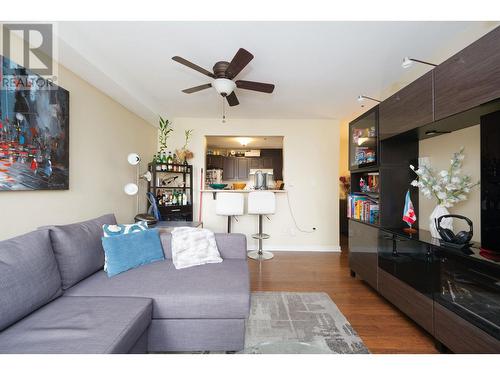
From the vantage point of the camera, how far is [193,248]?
181cm

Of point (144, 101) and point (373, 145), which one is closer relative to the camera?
point (373, 145)

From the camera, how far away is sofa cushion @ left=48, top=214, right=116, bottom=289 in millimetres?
A: 1323

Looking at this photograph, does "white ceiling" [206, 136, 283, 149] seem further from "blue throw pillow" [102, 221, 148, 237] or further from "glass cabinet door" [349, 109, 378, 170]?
"blue throw pillow" [102, 221, 148, 237]

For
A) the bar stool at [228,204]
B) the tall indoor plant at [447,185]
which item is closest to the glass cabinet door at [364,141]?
the tall indoor plant at [447,185]

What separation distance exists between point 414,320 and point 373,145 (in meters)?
1.61

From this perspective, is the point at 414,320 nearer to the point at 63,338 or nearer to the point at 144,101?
the point at 63,338

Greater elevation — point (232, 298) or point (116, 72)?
point (116, 72)

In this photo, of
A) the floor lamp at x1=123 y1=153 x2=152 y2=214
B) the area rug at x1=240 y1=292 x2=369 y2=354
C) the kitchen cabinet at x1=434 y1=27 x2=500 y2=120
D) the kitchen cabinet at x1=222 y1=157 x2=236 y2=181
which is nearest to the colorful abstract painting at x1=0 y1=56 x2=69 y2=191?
the floor lamp at x1=123 y1=153 x2=152 y2=214

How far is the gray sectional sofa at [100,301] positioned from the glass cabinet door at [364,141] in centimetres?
183

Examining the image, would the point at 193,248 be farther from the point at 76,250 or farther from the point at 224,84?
the point at 224,84

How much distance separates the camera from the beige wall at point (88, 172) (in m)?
1.55

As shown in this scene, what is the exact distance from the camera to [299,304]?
1924 mm

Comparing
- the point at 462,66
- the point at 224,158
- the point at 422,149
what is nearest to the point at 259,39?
the point at 462,66

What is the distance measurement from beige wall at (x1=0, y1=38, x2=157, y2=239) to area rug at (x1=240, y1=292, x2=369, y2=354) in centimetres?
190
